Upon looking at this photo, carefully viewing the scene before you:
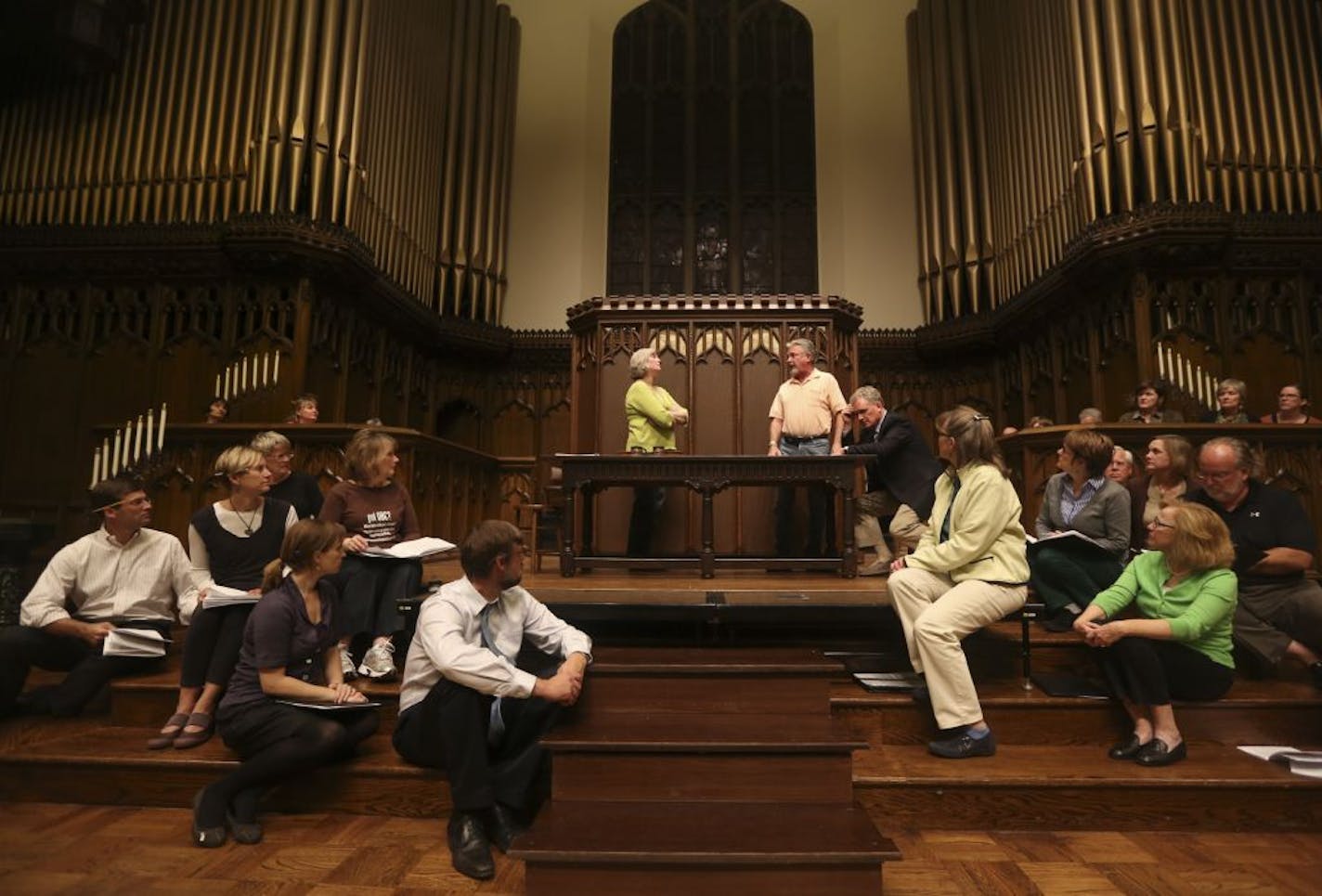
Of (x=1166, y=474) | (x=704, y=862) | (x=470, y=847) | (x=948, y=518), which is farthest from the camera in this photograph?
(x=1166, y=474)

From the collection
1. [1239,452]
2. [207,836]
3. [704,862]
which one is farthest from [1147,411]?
[207,836]

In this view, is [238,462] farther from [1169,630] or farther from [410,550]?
[1169,630]

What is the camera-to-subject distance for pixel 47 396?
7.14 meters

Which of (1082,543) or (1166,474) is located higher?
(1166,474)

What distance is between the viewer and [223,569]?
3.37 m

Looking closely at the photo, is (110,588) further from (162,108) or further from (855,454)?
(162,108)

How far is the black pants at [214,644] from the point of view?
3.01 m

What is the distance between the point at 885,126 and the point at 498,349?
20.1ft

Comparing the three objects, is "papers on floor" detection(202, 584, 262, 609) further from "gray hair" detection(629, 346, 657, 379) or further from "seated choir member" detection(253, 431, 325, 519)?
"gray hair" detection(629, 346, 657, 379)

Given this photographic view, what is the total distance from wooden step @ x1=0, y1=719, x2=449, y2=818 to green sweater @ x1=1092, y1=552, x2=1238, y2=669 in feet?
8.74

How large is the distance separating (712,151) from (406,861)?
10264mm

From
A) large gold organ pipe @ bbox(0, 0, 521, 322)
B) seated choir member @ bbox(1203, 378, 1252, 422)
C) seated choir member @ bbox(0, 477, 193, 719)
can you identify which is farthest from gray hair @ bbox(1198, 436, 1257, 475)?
large gold organ pipe @ bbox(0, 0, 521, 322)

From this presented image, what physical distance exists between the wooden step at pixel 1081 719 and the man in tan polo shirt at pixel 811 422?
1871 millimetres

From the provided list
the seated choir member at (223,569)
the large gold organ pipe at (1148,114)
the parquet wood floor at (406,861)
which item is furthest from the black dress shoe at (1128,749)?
the large gold organ pipe at (1148,114)
